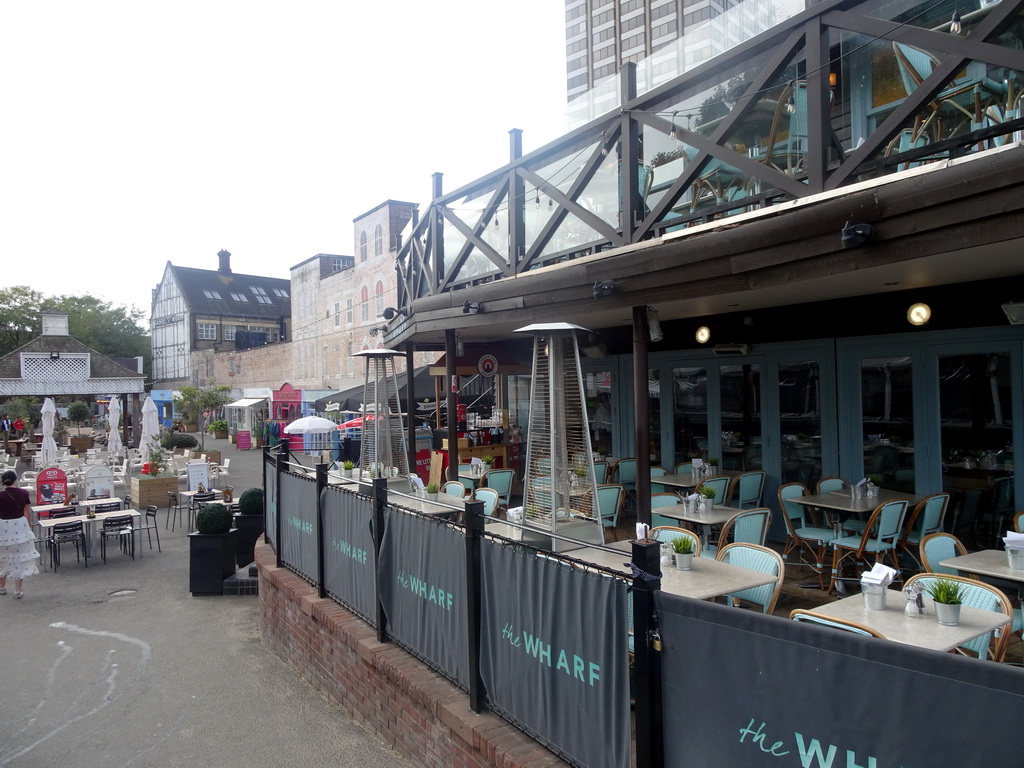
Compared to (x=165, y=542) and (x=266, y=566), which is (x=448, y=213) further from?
(x=165, y=542)

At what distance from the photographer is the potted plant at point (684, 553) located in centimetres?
459

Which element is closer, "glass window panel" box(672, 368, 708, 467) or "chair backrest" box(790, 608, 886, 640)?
"chair backrest" box(790, 608, 886, 640)

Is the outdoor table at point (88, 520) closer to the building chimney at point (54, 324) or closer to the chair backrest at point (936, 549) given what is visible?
the chair backrest at point (936, 549)

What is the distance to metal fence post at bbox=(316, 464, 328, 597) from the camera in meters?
5.99

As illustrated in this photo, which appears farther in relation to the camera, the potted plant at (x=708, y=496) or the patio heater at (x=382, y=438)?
the patio heater at (x=382, y=438)

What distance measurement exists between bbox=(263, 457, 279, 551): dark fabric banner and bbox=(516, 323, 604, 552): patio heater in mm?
3314

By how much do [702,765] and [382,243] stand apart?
32258 mm

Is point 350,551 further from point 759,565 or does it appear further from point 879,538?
point 879,538

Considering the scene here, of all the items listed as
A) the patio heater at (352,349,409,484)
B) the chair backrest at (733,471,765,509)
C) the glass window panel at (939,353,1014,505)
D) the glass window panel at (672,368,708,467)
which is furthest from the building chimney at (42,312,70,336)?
the glass window panel at (939,353,1014,505)

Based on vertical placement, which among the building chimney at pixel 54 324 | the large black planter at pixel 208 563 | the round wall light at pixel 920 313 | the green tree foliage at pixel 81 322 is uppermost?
the green tree foliage at pixel 81 322

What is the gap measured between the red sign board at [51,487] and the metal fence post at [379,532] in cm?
1084

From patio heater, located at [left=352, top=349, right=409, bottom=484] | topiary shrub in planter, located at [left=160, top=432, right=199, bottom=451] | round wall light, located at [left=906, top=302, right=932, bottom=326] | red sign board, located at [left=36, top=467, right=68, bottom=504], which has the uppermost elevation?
round wall light, located at [left=906, top=302, right=932, bottom=326]

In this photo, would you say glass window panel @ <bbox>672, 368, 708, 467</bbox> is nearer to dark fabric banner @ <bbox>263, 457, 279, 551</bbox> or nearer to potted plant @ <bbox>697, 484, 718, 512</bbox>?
potted plant @ <bbox>697, 484, 718, 512</bbox>

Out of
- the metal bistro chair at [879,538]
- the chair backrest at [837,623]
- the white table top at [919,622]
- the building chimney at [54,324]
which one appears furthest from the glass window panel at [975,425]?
the building chimney at [54,324]
